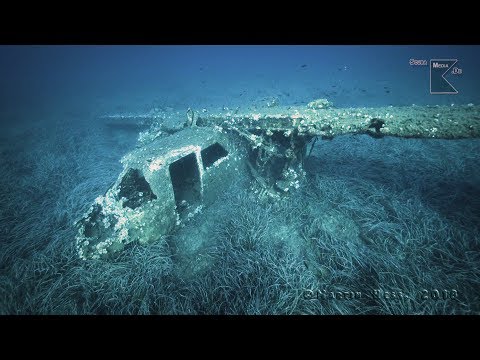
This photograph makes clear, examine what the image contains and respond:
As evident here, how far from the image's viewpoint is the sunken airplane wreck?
162 inches

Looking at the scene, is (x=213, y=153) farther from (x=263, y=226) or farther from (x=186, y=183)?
(x=263, y=226)

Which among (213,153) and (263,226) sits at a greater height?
(213,153)

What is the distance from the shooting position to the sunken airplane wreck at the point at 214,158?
4.11 meters

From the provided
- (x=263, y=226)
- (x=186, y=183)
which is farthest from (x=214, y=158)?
(x=263, y=226)

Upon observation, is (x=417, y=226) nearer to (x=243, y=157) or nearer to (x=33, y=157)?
(x=243, y=157)

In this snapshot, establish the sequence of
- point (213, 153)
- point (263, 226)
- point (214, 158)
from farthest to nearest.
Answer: point (213, 153) → point (214, 158) → point (263, 226)

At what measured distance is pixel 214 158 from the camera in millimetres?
6160

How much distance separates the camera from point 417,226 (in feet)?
15.0

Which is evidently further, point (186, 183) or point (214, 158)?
point (214, 158)

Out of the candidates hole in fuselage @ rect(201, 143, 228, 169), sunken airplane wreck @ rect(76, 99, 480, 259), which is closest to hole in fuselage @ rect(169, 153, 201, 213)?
sunken airplane wreck @ rect(76, 99, 480, 259)

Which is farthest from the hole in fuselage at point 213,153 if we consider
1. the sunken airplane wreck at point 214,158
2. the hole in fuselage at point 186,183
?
the hole in fuselage at point 186,183

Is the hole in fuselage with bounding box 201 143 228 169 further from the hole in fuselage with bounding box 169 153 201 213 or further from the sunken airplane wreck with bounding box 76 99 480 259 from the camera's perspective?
the hole in fuselage with bounding box 169 153 201 213
